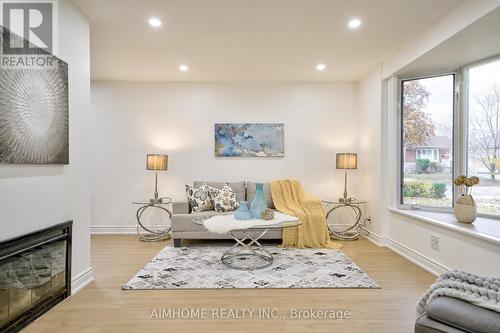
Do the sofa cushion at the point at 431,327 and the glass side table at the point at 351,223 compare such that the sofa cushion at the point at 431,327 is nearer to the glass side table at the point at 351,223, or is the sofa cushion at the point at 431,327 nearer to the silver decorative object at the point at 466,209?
the silver decorative object at the point at 466,209

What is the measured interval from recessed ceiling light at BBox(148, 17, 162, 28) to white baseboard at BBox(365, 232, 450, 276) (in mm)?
3732

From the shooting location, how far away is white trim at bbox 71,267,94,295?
2.53m

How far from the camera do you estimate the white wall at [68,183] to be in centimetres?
192

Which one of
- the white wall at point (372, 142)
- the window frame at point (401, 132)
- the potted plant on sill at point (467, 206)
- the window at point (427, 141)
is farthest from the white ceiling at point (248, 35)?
the potted plant on sill at point (467, 206)

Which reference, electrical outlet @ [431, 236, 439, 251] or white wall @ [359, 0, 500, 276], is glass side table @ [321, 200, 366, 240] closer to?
white wall @ [359, 0, 500, 276]

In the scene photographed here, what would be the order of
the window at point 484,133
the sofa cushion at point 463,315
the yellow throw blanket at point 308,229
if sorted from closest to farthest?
the sofa cushion at point 463,315, the window at point 484,133, the yellow throw blanket at point 308,229

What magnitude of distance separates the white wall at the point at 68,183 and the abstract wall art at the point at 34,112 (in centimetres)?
9

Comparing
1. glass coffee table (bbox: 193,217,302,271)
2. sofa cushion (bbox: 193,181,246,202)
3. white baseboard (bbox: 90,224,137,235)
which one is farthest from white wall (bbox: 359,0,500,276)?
white baseboard (bbox: 90,224,137,235)

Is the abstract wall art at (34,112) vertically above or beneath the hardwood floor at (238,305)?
above

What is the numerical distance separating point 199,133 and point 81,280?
9.34 feet

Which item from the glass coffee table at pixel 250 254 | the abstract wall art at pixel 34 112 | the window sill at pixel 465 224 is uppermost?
the abstract wall art at pixel 34 112

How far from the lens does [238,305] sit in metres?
2.32

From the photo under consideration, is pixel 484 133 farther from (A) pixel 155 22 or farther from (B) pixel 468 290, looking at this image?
(A) pixel 155 22

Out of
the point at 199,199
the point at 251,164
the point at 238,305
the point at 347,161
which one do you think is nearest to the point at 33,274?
the point at 238,305
